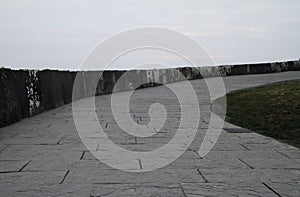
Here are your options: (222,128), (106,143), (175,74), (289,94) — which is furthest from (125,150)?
(175,74)

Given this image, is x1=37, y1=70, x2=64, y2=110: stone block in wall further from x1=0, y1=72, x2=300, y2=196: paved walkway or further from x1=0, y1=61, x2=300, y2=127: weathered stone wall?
x1=0, y1=72, x2=300, y2=196: paved walkway

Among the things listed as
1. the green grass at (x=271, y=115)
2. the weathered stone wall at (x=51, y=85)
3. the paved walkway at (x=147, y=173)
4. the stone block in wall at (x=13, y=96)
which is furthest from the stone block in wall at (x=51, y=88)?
the green grass at (x=271, y=115)

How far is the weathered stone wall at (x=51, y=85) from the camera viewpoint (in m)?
7.27

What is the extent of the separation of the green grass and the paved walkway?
0.49 m

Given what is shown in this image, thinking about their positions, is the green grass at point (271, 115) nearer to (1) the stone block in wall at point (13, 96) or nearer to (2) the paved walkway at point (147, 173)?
(2) the paved walkway at point (147, 173)

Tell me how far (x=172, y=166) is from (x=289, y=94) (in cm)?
796

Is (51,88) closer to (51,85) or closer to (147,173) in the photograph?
(51,85)

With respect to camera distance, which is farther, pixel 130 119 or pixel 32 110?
pixel 32 110

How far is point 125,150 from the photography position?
4.99 metres

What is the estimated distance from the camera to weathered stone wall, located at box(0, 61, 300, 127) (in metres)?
7.27

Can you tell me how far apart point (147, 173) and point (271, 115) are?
15.8ft

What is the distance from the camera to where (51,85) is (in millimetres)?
10125

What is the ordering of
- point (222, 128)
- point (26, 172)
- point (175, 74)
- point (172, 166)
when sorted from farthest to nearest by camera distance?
point (175, 74) → point (222, 128) → point (172, 166) → point (26, 172)

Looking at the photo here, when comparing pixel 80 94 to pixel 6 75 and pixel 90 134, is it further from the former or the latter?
pixel 90 134
